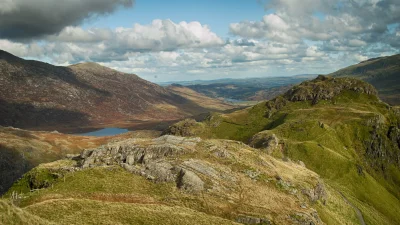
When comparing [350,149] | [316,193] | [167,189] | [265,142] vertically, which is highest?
[167,189]

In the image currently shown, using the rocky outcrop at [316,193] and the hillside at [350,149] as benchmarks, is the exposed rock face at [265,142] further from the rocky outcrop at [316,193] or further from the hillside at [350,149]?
the rocky outcrop at [316,193]

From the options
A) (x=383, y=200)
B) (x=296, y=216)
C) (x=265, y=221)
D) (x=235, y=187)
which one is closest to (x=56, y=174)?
(x=235, y=187)

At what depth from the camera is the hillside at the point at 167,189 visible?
4128cm

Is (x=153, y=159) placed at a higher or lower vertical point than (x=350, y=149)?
higher

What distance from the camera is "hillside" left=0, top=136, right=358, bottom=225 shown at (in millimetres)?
41281

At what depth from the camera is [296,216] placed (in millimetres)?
48906

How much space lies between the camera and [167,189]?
51000 millimetres

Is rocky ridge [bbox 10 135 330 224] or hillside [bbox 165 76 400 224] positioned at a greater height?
rocky ridge [bbox 10 135 330 224]

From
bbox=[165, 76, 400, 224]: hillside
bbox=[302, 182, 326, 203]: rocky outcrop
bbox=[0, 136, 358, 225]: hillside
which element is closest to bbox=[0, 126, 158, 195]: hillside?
bbox=[165, 76, 400, 224]: hillside

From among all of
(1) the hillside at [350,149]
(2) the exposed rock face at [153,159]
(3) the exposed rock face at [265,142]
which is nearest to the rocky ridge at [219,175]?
(2) the exposed rock face at [153,159]

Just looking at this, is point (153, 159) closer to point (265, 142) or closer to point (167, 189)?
point (167, 189)

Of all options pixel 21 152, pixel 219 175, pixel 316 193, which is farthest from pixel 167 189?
pixel 21 152

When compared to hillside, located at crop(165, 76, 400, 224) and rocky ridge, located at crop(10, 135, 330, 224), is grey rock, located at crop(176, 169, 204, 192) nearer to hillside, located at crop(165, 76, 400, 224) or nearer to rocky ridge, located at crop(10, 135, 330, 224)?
rocky ridge, located at crop(10, 135, 330, 224)

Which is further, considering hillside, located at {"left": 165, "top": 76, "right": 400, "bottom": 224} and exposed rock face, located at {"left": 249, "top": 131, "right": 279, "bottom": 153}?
exposed rock face, located at {"left": 249, "top": 131, "right": 279, "bottom": 153}
